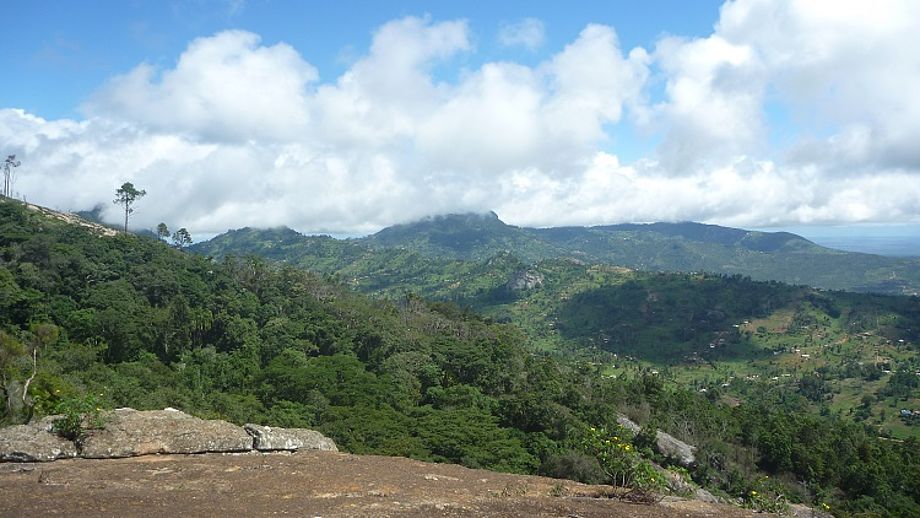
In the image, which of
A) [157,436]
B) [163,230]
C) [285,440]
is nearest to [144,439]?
[157,436]

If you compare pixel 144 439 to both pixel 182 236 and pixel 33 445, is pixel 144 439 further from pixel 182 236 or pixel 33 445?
pixel 182 236

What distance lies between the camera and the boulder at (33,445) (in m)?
15.8

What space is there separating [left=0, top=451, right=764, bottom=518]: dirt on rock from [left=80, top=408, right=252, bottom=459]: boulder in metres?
0.44

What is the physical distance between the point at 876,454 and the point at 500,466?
59851 millimetres

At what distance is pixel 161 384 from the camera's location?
1982 inches

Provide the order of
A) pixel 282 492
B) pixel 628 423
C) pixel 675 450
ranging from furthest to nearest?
pixel 628 423, pixel 675 450, pixel 282 492

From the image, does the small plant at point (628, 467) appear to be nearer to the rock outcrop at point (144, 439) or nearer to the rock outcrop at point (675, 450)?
the rock outcrop at point (144, 439)

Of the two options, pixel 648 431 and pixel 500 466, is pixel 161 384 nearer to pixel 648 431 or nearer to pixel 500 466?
pixel 500 466

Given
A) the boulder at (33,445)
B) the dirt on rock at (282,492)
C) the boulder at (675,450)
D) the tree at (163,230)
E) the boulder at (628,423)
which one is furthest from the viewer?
the tree at (163,230)

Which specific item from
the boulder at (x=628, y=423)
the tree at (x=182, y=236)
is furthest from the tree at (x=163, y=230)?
the boulder at (x=628, y=423)

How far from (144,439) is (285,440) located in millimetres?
4379

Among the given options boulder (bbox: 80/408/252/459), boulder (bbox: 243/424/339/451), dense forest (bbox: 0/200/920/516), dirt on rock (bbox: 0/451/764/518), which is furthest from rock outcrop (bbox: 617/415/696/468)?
boulder (bbox: 80/408/252/459)

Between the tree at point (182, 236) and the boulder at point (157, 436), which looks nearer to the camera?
the boulder at point (157, 436)

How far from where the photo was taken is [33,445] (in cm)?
1617
